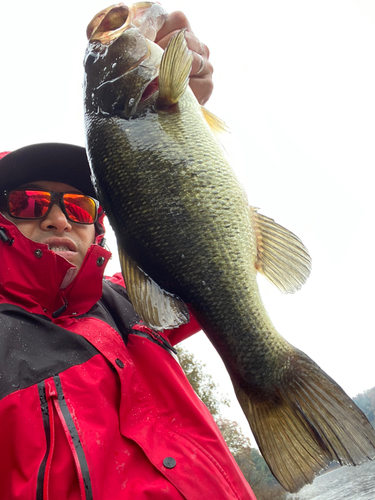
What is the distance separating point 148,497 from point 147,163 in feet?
4.66

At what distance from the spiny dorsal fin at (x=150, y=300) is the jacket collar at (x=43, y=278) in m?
0.76

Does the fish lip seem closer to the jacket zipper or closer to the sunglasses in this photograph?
the sunglasses

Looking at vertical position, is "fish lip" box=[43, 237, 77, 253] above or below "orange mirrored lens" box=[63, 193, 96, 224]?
below

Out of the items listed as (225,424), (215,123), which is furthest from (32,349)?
(225,424)

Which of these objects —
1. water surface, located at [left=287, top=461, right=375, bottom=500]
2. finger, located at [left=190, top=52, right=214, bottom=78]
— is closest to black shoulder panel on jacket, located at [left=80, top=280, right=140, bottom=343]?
finger, located at [left=190, top=52, right=214, bottom=78]

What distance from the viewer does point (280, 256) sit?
5.70ft

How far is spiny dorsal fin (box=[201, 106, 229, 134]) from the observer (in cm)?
202

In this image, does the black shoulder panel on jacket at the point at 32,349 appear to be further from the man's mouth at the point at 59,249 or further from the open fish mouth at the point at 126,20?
the open fish mouth at the point at 126,20

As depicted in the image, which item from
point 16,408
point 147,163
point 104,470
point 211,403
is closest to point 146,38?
point 147,163

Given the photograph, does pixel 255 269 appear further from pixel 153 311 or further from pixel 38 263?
pixel 38 263

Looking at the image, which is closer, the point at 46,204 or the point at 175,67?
the point at 175,67

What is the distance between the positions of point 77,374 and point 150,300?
2.10 feet

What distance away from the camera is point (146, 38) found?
210 centimetres

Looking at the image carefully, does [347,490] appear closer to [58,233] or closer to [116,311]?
[116,311]
